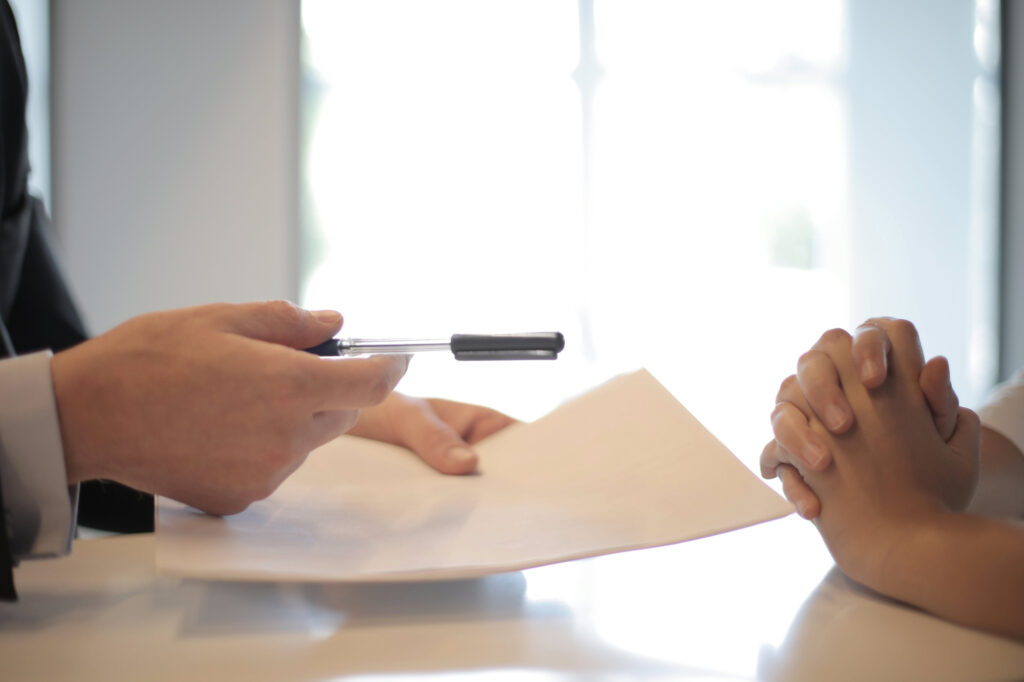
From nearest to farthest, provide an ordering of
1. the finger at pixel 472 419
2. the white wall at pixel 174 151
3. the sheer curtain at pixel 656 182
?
the finger at pixel 472 419, the white wall at pixel 174 151, the sheer curtain at pixel 656 182

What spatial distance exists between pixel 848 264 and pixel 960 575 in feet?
9.77

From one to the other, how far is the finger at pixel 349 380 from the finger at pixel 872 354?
253mm

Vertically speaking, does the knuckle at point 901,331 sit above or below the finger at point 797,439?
above

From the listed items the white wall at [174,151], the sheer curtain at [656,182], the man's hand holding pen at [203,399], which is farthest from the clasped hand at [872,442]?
the white wall at [174,151]

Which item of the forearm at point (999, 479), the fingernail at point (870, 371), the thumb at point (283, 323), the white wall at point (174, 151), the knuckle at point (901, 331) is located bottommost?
the forearm at point (999, 479)

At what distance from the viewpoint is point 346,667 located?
0.26 m

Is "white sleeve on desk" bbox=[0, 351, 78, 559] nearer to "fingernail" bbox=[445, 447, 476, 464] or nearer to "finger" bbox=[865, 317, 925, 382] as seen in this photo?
"fingernail" bbox=[445, 447, 476, 464]

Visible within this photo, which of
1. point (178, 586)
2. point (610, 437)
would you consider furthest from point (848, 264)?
point (178, 586)

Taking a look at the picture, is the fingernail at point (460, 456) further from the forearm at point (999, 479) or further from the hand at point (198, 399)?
the forearm at point (999, 479)

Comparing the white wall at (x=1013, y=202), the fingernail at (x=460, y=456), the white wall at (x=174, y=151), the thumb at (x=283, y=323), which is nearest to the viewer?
the thumb at (x=283, y=323)

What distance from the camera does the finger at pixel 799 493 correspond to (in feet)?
1.29

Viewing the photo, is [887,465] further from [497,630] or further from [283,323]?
[283,323]

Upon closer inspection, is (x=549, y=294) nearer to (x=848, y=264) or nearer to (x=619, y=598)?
(x=848, y=264)

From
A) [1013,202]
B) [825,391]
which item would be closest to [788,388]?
[825,391]
